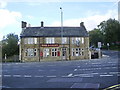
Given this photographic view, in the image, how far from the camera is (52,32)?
2175 inches

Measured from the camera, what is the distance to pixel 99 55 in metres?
53.6

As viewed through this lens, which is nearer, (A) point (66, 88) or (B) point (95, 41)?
(A) point (66, 88)

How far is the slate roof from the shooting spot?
54.3 metres

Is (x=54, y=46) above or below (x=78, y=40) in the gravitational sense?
below

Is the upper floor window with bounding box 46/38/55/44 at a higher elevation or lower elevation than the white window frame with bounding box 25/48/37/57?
higher

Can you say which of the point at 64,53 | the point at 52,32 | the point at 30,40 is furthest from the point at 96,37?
the point at 30,40

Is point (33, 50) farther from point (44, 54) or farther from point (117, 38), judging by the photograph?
point (117, 38)

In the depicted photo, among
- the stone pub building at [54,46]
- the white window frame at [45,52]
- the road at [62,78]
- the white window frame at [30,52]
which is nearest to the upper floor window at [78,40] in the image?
the stone pub building at [54,46]

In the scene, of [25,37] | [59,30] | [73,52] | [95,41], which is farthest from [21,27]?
[95,41]

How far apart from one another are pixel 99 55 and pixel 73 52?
5.71m

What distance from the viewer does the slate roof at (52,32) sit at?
54.3 metres

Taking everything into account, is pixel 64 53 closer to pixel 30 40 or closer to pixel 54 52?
pixel 54 52

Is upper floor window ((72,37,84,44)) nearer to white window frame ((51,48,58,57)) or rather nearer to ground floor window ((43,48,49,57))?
white window frame ((51,48,58,57))

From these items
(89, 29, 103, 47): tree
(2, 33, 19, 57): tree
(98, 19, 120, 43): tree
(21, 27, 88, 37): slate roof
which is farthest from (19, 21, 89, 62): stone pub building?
(89, 29, 103, 47): tree
